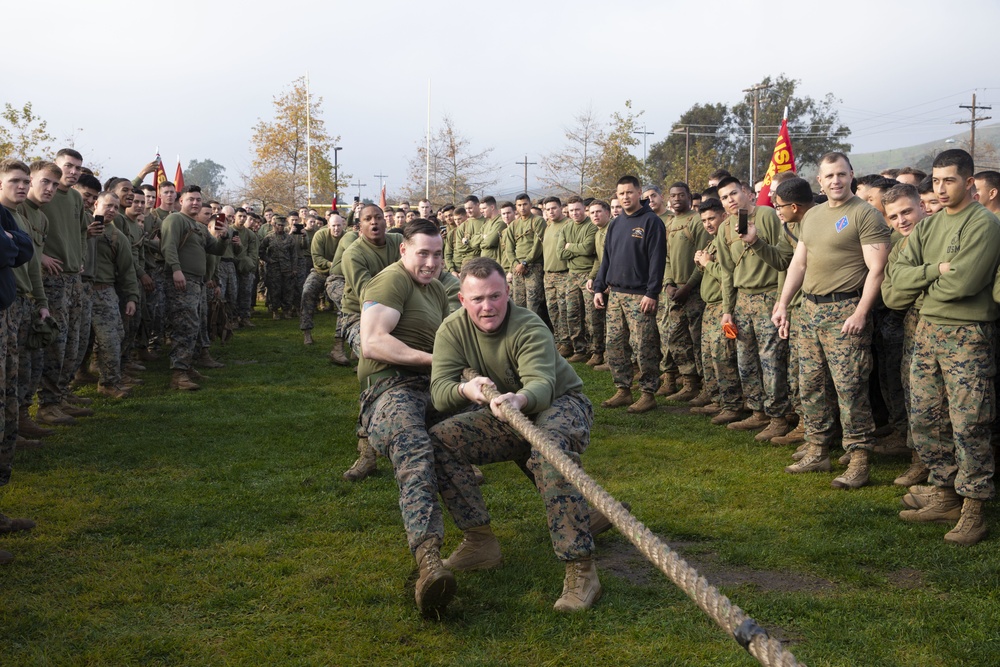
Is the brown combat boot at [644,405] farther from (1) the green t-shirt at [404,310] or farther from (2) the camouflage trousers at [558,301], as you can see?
(1) the green t-shirt at [404,310]

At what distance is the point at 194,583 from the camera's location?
4.97 meters

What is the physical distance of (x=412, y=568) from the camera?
16.8 feet

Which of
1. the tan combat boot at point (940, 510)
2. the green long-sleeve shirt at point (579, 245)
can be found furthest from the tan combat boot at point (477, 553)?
the green long-sleeve shirt at point (579, 245)

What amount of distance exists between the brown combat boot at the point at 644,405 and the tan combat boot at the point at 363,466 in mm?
3537

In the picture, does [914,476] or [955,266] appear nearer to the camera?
[955,266]

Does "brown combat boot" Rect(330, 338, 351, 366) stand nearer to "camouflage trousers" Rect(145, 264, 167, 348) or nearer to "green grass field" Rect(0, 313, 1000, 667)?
"camouflage trousers" Rect(145, 264, 167, 348)

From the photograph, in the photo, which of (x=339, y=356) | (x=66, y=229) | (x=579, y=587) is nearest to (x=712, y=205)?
(x=579, y=587)

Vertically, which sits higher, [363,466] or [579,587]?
[363,466]

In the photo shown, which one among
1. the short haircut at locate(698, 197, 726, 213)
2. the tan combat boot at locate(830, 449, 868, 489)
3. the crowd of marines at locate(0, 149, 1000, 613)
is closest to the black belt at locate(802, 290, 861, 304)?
the crowd of marines at locate(0, 149, 1000, 613)

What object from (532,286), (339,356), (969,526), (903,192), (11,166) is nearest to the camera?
(969,526)

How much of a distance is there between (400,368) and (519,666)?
95.2 inches

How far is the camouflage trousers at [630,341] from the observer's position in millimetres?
9891

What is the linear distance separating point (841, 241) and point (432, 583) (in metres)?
4.34

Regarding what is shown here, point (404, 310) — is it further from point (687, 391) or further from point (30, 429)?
point (687, 391)
